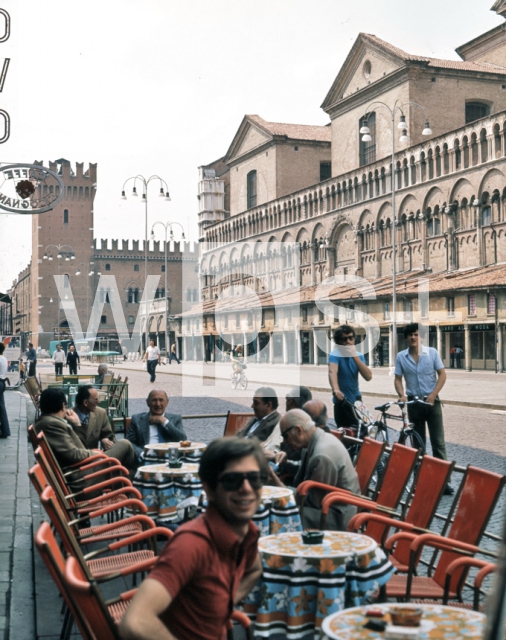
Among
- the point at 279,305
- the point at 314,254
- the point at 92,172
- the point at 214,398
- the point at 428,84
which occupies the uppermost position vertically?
the point at 92,172

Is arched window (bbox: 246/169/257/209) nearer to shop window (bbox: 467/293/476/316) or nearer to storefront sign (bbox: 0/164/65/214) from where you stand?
shop window (bbox: 467/293/476/316)

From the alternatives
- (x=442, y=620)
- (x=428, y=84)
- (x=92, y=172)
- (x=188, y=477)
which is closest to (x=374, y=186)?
(x=428, y=84)

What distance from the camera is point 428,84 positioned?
1858 inches

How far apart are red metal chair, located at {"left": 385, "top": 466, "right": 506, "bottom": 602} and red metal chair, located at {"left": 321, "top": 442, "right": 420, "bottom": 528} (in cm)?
51

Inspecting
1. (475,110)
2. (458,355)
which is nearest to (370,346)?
(458,355)

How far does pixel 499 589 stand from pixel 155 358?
3242 cm

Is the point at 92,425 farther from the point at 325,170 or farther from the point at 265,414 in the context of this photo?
the point at 325,170

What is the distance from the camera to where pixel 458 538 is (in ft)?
13.8

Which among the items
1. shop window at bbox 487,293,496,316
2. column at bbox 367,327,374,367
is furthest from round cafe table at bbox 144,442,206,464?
column at bbox 367,327,374,367

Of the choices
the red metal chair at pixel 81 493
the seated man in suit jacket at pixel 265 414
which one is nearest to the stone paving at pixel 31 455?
the red metal chair at pixel 81 493

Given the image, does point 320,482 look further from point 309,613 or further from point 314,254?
point 314,254

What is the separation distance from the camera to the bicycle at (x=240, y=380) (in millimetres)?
28130

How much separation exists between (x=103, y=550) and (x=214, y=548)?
4.71ft

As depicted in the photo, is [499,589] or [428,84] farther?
[428,84]
